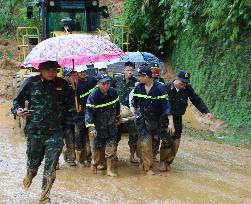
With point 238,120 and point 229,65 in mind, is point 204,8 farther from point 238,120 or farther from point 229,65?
point 238,120

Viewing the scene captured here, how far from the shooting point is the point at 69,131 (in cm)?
852

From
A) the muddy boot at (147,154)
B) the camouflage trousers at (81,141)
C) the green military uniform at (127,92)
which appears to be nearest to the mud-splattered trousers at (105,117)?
the muddy boot at (147,154)

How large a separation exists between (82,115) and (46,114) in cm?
213

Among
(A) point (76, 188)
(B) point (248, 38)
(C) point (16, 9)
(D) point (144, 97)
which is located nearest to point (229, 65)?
(B) point (248, 38)

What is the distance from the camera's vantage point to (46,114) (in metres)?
6.37

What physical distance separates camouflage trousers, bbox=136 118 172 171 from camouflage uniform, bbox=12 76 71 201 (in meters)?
1.81

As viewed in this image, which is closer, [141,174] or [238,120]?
[141,174]

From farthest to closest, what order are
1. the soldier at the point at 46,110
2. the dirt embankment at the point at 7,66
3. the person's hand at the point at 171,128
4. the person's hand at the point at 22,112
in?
the dirt embankment at the point at 7,66
the person's hand at the point at 171,128
the soldier at the point at 46,110
the person's hand at the point at 22,112

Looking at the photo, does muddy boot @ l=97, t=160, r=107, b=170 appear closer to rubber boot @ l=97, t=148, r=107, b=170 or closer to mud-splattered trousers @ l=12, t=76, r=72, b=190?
rubber boot @ l=97, t=148, r=107, b=170

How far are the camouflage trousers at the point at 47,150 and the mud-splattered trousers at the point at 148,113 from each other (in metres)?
1.82

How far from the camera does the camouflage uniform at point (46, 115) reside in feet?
20.8

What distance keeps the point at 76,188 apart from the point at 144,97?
179cm

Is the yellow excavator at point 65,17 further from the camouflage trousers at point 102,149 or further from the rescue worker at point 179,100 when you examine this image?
the camouflage trousers at point 102,149

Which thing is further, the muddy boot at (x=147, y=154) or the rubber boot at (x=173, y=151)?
the rubber boot at (x=173, y=151)
